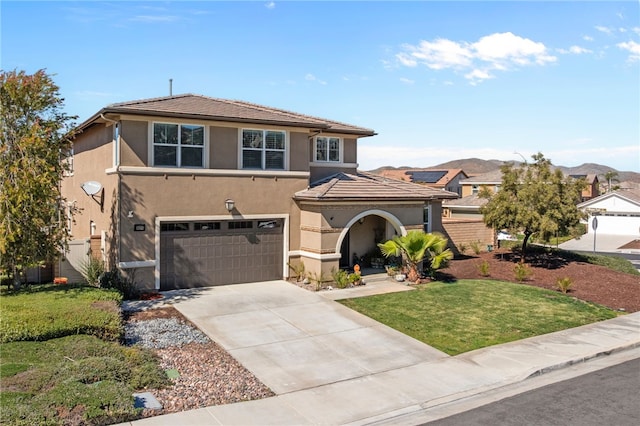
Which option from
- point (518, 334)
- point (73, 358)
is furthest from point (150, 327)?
point (518, 334)

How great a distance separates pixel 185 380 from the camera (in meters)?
9.02

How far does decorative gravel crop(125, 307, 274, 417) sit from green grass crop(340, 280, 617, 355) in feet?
14.8

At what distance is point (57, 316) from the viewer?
1036 cm

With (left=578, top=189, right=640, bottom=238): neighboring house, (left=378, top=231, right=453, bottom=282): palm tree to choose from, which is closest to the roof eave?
(left=378, top=231, right=453, bottom=282): palm tree

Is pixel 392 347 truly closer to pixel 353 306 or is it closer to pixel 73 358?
pixel 353 306

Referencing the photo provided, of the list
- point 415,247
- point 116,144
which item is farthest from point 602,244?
point 116,144

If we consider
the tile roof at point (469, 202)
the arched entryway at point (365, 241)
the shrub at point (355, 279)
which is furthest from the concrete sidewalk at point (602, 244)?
the shrub at point (355, 279)

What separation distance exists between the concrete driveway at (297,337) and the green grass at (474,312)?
667 mm

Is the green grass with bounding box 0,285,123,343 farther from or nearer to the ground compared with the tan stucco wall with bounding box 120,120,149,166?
nearer to the ground

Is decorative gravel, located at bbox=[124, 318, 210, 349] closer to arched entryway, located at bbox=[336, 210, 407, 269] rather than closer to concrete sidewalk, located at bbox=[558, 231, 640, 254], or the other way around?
arched entryway, located at bbox=[336, 210, 407, 269]

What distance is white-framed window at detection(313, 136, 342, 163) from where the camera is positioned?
20.1 meters

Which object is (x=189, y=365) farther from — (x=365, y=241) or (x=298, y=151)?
(x=365, y=241)

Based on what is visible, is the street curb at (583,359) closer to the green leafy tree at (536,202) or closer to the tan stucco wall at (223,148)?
the green leafy tree at (536,202)

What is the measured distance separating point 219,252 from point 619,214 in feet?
124
